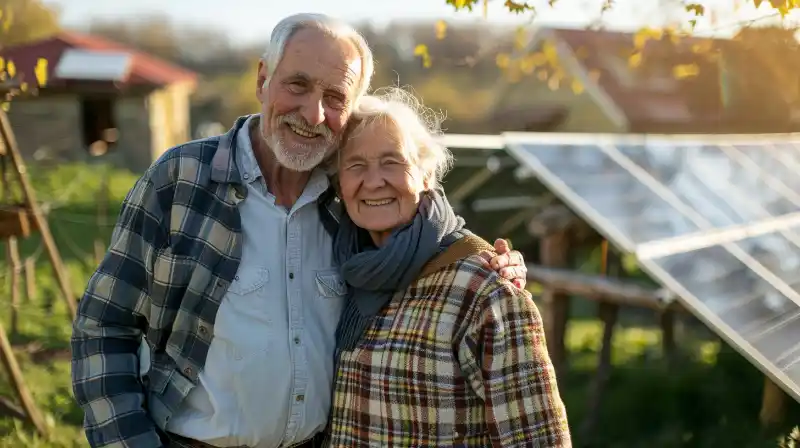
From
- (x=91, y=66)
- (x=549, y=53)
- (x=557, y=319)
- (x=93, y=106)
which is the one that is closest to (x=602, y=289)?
(x=557, y=319)

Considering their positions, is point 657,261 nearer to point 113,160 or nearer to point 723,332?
point 723,332

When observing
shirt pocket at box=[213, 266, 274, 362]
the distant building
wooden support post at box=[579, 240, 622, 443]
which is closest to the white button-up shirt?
shirt pocket at box=[213, 266, 274, 362]

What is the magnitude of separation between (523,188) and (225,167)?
5840 millimetres

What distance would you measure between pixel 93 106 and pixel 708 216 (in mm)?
15156

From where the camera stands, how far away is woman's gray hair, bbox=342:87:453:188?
7.14ft

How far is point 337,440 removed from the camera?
7.01ft

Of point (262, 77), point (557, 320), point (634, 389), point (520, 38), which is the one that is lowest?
point (634, 389)

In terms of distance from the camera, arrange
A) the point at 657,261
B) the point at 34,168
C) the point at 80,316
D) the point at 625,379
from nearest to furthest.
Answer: the point at 80,316, the point at 657,261, the point at 625,379, the point at 34,168

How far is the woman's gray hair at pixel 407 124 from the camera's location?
218cm

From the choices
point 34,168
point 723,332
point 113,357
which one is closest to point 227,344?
point 113,357

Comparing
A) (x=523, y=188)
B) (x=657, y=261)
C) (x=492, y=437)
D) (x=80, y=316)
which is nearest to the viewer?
(x=492, y=437)

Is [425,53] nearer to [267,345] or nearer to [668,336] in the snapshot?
[267,345]

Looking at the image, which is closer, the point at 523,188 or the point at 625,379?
the point at 625,379

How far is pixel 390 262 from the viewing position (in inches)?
80.9
